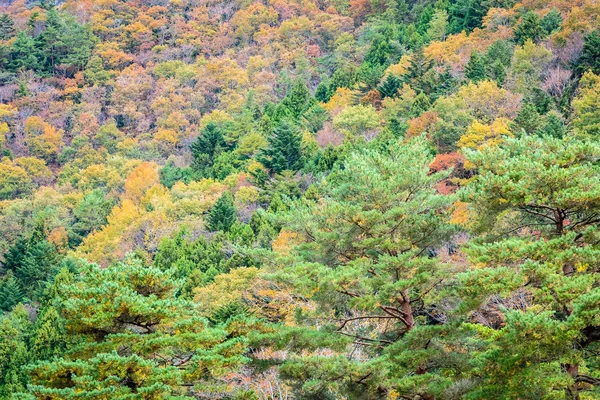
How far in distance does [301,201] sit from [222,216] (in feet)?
48.4

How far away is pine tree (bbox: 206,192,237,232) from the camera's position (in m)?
38.2

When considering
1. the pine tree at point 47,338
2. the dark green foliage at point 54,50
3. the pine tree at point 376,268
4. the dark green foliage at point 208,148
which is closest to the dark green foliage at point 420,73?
the dark green foliage at point 208,148

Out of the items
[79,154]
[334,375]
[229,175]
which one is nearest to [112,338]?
[334,375]

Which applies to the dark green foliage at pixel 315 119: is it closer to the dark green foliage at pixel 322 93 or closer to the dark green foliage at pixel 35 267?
the dark green foliage at pixel 322 93

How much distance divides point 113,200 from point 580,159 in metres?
45.1

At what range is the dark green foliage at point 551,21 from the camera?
152 feet

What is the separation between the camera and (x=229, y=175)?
1845 inches

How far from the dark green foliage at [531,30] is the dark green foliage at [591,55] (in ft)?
22.9

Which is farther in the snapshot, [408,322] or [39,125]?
[39,125]

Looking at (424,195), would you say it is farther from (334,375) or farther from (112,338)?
(112,338)

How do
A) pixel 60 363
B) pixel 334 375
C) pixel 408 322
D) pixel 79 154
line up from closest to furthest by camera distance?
pixel 60 363 < pixel 334 375 < pixel 408 322 < pixel 79 154

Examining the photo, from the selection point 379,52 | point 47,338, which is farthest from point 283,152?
point 379,52

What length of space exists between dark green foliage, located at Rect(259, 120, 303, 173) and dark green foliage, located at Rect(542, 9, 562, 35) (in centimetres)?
1790

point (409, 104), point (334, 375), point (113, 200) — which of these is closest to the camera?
point (334, 375)
